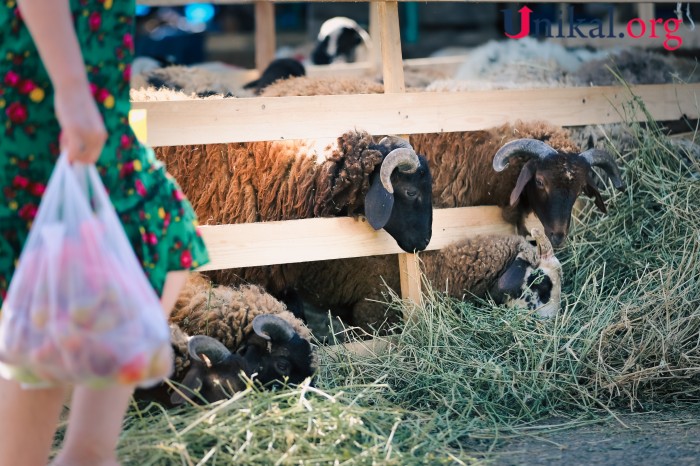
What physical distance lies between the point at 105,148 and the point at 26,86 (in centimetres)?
23

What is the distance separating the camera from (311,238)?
4367 mm

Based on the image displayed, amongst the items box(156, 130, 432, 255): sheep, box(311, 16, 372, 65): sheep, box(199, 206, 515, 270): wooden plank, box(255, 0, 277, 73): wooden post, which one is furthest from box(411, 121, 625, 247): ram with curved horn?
box(311, 16, 372, 65): sheep

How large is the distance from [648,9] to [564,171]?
13.8ft

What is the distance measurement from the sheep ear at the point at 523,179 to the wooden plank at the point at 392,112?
267mm

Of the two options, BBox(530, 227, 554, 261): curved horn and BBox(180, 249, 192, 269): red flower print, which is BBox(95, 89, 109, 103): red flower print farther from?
BBox(530, 227, 554, 261): curved horn

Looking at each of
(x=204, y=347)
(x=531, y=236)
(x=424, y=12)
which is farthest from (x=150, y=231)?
(x=424, y=12)

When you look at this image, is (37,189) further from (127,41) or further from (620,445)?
(620,445)

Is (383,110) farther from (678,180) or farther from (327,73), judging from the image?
(327,73)

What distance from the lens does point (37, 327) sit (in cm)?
200

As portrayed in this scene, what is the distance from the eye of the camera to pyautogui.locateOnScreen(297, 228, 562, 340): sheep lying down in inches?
181

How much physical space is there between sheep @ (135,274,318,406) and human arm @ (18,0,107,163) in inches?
55.0

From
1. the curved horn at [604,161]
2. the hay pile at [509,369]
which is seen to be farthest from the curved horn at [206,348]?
the curved horn at [604,161]

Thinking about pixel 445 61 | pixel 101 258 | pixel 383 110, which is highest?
pixel 445 61

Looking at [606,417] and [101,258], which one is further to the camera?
[606,417]
